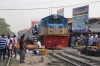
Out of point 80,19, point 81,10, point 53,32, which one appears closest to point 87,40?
point 53,32

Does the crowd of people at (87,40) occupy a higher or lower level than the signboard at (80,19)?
lower

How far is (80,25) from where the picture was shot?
30.3 meters

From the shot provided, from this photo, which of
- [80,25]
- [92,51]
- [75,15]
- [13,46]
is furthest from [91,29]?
[13,46]

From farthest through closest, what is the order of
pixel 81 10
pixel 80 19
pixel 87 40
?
pixel 81 10 < pixel 80 19 < pixel 87 40

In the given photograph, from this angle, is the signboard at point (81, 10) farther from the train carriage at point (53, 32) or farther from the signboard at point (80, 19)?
the train carriage at point (53, 32)

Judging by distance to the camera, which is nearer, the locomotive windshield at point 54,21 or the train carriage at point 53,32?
the train carriage at point 53,32

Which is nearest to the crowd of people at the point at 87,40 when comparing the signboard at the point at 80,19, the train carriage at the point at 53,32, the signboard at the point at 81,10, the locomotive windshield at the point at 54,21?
the train carriage at the point at 53,32

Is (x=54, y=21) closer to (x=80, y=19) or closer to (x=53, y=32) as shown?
(x=53, y=32)

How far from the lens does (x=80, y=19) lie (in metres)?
31.0

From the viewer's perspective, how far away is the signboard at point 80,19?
2936cm

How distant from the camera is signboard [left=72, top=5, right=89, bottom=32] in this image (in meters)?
29.4

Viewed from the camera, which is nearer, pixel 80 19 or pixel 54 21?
pixel 54 21

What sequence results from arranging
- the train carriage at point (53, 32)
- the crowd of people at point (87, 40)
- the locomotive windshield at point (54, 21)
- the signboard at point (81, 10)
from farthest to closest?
the signboard at point (81, 10)
the locomotive windshield at point (54, 21)
the train carriage at point (53, 32)
the crowd of people at point (87, 40)

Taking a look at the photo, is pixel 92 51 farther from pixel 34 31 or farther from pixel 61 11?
pixel 61 11
